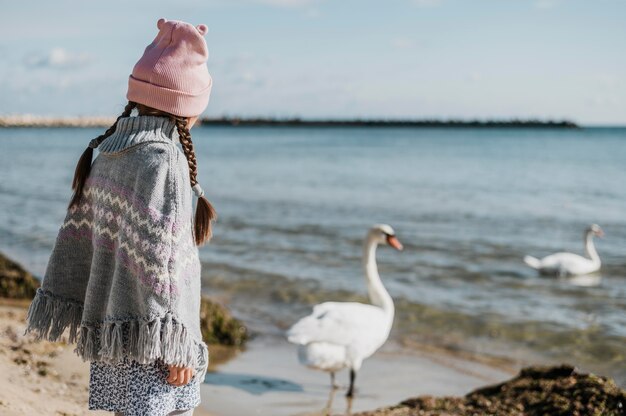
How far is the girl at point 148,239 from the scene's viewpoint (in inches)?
105

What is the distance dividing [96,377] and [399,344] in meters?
5.49

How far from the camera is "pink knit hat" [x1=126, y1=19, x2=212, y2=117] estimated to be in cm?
281

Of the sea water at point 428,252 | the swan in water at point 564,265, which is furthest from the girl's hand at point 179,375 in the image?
the swan in water at point 564,265

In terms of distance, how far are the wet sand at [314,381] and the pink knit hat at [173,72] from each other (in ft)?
11.0

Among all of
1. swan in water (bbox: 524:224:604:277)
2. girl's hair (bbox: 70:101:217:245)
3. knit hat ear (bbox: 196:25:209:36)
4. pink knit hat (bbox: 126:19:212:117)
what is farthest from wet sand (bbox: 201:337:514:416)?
swan in water (bbox: 524:224:604:277)

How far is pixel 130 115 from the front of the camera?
2945 millimetres

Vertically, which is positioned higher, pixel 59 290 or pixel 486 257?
pixel 59 290

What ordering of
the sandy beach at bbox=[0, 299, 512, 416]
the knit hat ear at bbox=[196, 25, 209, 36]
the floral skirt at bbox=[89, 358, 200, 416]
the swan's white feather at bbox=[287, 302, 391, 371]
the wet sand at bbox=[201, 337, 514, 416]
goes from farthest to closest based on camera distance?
the swan's white feather at bbox=[287, 302, 391, 371] → the wet sand at bbox=[201, 337, 514, 416] → the sandy beach at bbox=[0, 299, 512, 416] → the knit hat ear at bbox=[196, 25, 209, 36] → the floral skirt at bbox=[89, 358, 200, 416]

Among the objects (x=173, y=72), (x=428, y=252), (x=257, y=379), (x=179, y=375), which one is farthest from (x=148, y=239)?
(x=428, y=252)

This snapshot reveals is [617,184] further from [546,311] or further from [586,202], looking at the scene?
[546,311]

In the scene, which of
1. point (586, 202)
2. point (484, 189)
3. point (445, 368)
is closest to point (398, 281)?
point (445, 368)

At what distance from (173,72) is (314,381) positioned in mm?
4594

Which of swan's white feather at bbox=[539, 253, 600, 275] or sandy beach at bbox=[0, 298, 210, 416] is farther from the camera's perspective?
swan's white feather at bbox=[539, 253, 600, 275]

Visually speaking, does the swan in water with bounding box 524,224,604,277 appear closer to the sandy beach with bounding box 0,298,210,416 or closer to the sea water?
the sea water
